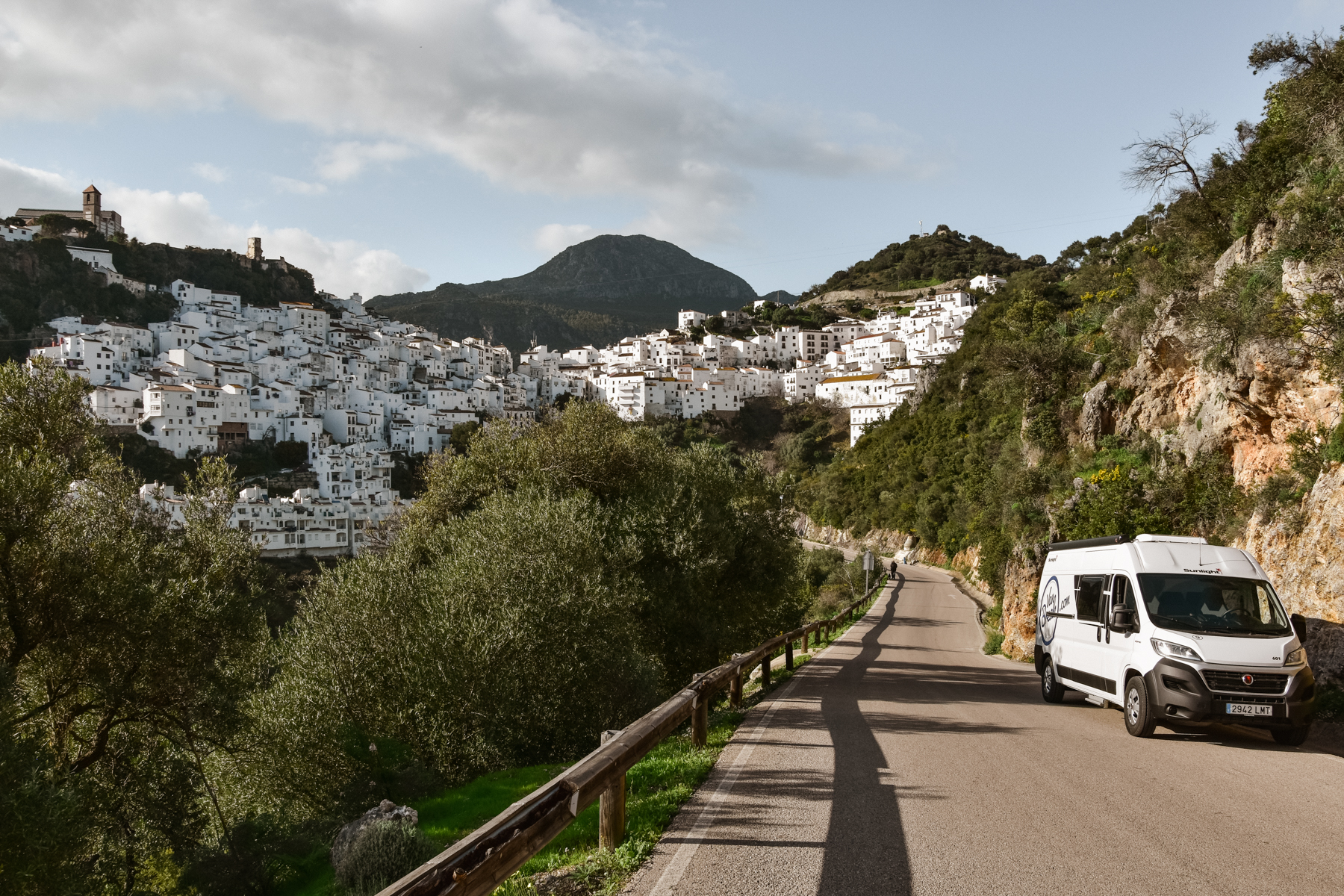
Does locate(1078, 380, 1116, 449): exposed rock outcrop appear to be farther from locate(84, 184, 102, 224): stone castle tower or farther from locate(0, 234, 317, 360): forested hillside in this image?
locate(84, 184, 102, 224): stone castle tower

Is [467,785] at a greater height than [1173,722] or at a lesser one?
lesser

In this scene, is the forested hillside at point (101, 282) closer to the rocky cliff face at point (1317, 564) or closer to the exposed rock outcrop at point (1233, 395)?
the exposed rock outcrop at point (1233, 395)

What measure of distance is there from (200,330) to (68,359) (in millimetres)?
26018

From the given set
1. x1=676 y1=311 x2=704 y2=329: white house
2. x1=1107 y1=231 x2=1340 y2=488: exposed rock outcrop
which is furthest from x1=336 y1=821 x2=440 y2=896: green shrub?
x1=676 y1=311 x2=704 y2=329: white house

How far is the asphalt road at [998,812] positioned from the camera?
16.3ft

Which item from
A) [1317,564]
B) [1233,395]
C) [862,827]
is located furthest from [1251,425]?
[862,827]

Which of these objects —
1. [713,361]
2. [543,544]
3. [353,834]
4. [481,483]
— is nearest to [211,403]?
[713,361]

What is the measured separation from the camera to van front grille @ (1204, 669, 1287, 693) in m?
9.06

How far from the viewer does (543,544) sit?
17.7 metres

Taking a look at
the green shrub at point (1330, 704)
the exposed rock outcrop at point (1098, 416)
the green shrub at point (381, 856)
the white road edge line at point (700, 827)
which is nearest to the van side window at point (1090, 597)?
the green shrub at point (1330, 704)

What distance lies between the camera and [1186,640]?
9.43 metres

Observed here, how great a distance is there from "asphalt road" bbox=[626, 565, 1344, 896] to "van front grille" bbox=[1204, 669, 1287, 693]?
678mm

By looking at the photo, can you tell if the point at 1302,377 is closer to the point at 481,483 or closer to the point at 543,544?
the point at 543,544

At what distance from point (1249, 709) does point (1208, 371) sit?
36.3ft
